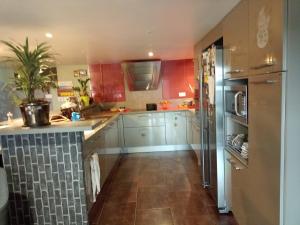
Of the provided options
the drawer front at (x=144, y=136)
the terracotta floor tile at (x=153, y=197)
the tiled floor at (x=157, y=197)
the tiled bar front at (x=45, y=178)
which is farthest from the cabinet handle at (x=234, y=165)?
the drawer front at (x=144, y=136)

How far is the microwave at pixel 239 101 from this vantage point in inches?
74.2

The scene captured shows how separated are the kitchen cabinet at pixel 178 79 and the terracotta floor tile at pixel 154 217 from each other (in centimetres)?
331

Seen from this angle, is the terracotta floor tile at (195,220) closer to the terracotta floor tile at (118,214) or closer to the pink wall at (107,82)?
the terracotta floor tile at (118,214)

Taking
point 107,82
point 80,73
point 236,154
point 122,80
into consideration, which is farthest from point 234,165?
point 80,73

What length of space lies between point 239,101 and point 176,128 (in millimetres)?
3026

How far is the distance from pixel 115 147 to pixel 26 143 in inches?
86.7

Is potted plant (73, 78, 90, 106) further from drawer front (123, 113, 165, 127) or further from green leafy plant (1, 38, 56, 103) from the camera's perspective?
green leafy plant (1, 38, 56, 103)

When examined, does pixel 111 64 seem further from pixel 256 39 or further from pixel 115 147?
pixel 256 39

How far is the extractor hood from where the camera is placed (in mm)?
4992

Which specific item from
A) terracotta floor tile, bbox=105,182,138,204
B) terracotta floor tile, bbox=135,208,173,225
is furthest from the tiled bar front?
terracotta floor tile, bbox=105,182,138,204

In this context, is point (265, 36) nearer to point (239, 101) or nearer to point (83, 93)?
point (239, 101)

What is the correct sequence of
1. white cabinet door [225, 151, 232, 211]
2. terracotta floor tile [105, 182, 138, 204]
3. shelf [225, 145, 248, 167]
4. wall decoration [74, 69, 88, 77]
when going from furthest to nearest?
wall decoration [74, 69, 88, 77] → terracotta floor tile [105, 182, 138, 204] → white cabinet door [225, 151, 232, 211] → shelf [225, 145, 248, 167]

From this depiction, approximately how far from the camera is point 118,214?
2.62 meters

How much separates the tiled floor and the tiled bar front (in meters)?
0.46
